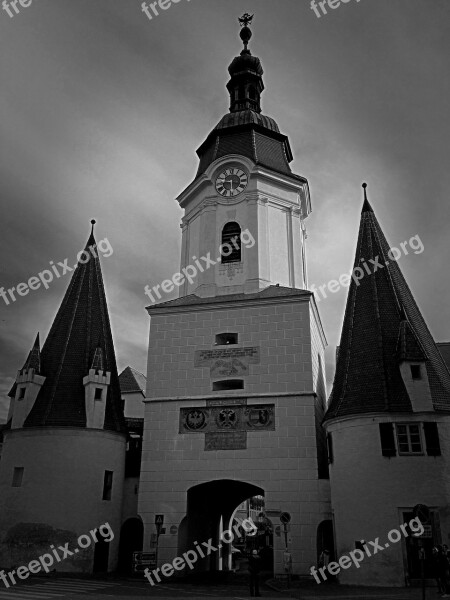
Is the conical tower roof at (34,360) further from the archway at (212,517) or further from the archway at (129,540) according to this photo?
the archway at (212,517)

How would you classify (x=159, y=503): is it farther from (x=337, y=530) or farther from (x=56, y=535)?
(x=337, y=530)

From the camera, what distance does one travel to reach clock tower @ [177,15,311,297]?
30359mm

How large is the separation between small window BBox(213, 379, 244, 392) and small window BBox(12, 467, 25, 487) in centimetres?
956

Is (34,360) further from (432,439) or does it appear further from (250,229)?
(432,439)

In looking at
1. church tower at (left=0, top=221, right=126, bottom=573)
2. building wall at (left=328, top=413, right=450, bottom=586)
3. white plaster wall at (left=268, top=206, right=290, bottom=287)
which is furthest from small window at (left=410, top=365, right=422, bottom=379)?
church tower at (left=0, top=221, right=126, bottom=573)

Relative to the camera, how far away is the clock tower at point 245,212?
30.4 m

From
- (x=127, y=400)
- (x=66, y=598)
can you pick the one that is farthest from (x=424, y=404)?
(x=127, y=400)

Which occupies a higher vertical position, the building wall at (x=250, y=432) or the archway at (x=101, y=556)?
the building wall at (x=250, y=432)

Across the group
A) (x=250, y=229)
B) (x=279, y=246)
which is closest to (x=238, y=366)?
(x=279, y=246)

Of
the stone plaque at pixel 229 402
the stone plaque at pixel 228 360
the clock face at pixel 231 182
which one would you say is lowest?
the stone plaque at pixel 229 402

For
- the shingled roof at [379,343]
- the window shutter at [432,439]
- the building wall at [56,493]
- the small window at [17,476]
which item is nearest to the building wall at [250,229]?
the shingled roof at [379,343]

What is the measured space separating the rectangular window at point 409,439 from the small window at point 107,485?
43.7ft

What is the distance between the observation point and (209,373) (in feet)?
91.7

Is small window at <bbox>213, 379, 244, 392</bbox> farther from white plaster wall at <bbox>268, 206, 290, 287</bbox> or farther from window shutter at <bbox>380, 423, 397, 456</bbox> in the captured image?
window shutter at <bbox>380, 423, 397, 456</bbox>
